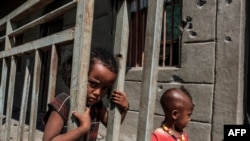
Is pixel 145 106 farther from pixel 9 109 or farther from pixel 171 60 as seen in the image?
pixel 171 60

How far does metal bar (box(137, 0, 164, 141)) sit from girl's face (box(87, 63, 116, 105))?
0.29 meters

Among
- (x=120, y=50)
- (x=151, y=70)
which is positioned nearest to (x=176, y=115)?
(x=120, y=50)

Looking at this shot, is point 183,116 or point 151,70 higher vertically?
point 151,70

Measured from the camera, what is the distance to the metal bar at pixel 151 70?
46.1 inches

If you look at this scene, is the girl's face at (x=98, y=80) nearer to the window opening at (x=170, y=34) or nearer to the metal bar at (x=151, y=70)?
the metal bar at (x=151, y=70)

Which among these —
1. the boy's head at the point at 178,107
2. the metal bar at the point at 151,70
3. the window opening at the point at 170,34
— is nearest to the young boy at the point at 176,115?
the boy's head at the point at 178,107

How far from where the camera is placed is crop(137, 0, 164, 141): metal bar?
1.17 meters

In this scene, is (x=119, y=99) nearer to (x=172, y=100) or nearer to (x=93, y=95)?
(x=93, y=95)

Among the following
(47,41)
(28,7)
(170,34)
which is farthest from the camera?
(170,34)

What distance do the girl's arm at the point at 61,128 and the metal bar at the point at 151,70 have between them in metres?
0.23

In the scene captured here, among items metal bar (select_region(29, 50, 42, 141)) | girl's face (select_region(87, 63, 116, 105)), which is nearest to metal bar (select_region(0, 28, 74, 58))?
metal bar (select_region(29, 50, 42, 141))

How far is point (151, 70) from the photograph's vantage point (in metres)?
1.17

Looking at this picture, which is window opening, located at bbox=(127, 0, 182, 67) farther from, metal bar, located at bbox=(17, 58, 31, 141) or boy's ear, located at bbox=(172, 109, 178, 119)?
metal bar, located at bbox=(17, 58, 31, 141)

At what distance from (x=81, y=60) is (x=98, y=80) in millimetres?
170
